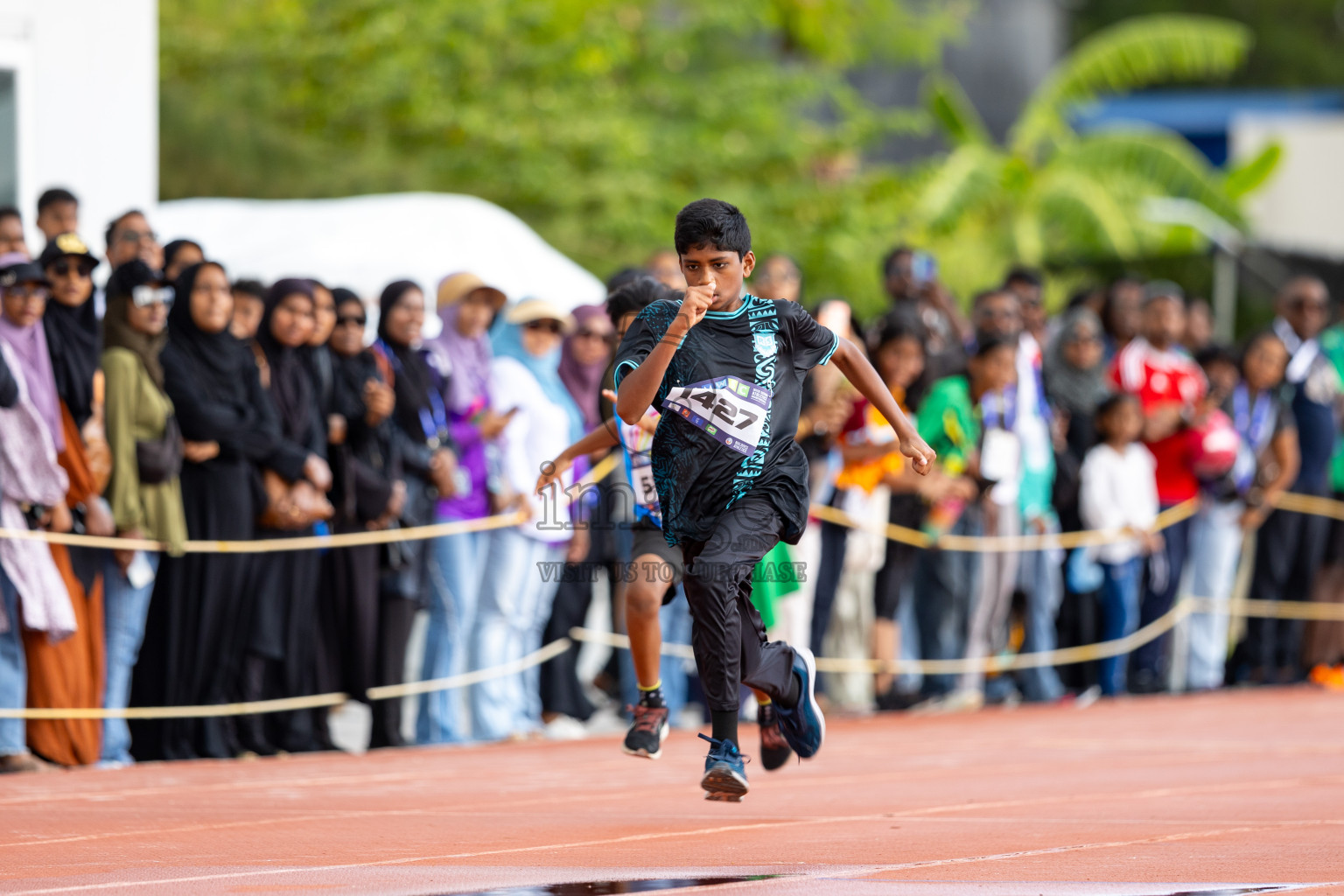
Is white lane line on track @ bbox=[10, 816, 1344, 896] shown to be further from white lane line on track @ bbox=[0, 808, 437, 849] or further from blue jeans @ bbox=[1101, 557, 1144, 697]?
blue jeans @ bbox=[1101, 557, 1144, 697]

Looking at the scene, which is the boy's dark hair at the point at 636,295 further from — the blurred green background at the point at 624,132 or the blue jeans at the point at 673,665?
the blurred green background at the point at 624,132

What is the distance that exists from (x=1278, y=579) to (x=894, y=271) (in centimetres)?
390

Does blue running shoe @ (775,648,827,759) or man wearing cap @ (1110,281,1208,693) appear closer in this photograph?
blue running shoe @ (775,648,827,759)

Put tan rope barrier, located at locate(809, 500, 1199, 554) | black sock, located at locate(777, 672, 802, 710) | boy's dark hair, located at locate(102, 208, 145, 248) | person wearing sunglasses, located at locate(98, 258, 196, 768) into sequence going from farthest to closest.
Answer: tan rope barrier, located at locate(809, 500, 1199, 554), boy's dark hair, located at locate(102, 208, 145, 248), person wearing sunglasses, located at locate(98, 258, 196, 768), black sock, located at locate(777, 672, 802, 710)

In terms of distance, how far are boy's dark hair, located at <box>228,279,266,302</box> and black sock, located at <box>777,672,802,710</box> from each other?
4304 millimetres

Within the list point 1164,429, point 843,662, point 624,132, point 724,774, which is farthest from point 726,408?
point 624,132

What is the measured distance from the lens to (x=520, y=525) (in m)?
10.6

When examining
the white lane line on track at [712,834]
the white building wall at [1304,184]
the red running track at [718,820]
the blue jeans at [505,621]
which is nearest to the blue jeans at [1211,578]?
the red running track at [718,820]

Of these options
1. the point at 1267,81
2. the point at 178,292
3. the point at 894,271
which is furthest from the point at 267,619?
the point at 1267,81

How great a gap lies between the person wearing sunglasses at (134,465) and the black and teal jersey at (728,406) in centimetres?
352

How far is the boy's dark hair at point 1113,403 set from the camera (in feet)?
41.8

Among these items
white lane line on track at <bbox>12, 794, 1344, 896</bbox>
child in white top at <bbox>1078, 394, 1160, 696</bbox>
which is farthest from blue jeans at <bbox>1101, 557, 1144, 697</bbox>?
white lane line on track at <bbox>12, 794, 1344, 896</bbox>

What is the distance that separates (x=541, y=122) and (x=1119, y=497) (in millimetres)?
11230

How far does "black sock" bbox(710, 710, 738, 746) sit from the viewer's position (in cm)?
644
